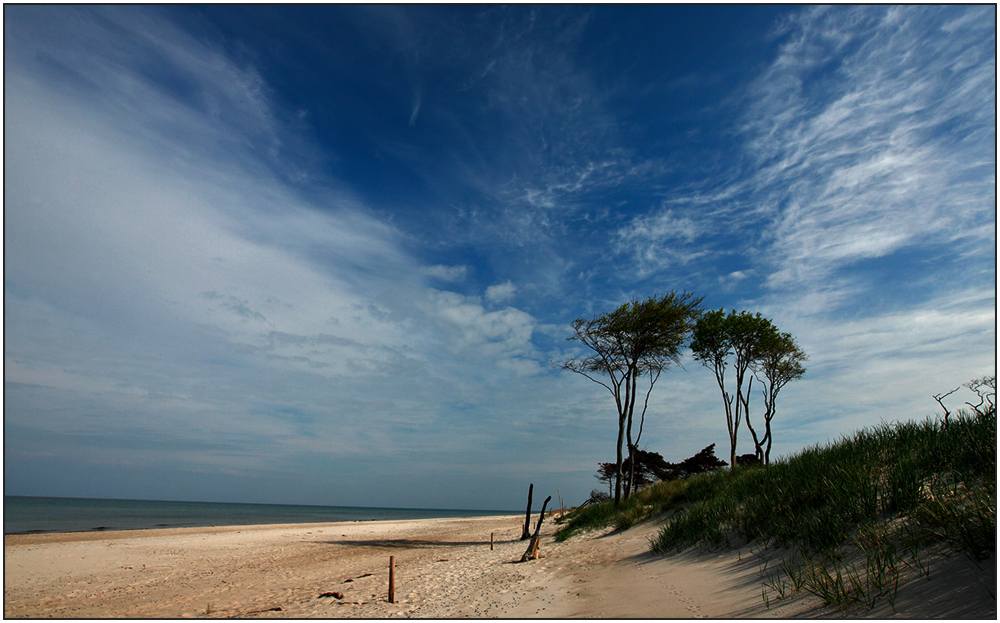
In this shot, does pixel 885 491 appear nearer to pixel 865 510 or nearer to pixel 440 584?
pixel 865 510

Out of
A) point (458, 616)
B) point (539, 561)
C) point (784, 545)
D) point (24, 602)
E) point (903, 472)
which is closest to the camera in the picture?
point (903, 472)

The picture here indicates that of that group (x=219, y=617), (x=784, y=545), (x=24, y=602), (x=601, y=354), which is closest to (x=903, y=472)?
(x=784, y=545)

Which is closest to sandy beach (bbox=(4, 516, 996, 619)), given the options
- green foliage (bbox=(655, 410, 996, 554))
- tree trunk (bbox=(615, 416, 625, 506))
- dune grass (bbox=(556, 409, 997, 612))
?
dune grass (bbox=(556, 409, 997, 612))

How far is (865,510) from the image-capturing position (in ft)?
21.5

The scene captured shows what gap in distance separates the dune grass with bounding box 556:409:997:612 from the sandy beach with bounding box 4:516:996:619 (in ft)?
1.00

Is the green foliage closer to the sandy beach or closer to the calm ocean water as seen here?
the sandy beach

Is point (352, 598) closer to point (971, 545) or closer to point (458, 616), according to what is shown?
→ point (458, 616)

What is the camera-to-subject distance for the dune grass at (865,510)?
5.08 metres

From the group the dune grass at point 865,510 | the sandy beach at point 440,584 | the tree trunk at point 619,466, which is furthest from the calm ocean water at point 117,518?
the tree trunk at point 619,466

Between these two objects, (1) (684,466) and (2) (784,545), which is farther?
(1) (684,466)

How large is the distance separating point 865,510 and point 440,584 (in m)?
9.08

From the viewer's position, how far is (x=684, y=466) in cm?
3391

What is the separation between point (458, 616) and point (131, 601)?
31.6ft

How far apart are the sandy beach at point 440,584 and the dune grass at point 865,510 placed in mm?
304
